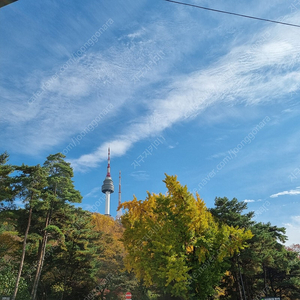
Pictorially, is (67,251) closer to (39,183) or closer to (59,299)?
(59,299)

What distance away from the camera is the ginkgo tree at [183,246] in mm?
16156

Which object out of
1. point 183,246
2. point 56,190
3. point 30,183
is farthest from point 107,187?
point 183,246

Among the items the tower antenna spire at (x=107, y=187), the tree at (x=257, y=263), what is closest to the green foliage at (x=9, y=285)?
the tree at (x=257, y=263)

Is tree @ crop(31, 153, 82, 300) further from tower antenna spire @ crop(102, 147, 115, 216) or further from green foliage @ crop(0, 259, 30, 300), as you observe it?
tower antenna spire @ crop(102, 147, 115, 216)

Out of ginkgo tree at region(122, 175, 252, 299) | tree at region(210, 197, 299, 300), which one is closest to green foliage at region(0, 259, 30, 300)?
ginkgo tree at region(122, 175, 252, 299)

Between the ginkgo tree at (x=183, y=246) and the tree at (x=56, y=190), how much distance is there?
1060 cm

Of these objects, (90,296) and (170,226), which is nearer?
(170,226)

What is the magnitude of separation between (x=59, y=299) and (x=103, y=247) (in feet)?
23.4

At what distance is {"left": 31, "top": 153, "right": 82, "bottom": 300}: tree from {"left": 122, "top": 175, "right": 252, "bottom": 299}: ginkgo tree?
417 inches

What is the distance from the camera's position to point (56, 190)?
27531 millimetres

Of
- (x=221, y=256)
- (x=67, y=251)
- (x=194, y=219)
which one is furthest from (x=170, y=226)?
(x=67, y=251)

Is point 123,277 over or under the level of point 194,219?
under

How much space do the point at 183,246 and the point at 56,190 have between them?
54.3 feet

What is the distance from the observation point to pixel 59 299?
93.4 ft
